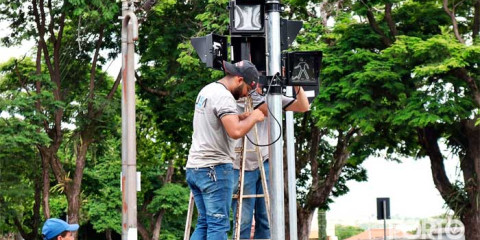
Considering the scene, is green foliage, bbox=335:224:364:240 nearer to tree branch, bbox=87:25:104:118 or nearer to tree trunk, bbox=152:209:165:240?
tree trunk, bbox=152:209:165:240

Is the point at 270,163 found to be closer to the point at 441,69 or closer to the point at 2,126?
the point at 441,69

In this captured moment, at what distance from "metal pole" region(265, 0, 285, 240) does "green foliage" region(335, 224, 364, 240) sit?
2938 centimetres

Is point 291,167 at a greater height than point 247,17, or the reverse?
point 247,17

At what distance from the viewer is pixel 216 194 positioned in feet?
23.3

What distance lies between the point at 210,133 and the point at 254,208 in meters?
1.47

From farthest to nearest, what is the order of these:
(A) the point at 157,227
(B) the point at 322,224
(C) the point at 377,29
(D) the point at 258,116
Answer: (A) the point at 157,227
(B) the point at 322,224
(C) the point at 377,29
(D) the point at 258,116

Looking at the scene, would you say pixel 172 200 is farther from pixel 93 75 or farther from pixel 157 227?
pixel 93 75

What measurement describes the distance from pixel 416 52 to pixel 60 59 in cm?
1378

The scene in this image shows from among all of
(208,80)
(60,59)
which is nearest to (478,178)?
(208,80)

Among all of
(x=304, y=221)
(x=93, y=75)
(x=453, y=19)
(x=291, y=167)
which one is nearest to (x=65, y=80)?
(x=93, y=75)

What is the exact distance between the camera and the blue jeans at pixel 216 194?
706 centimetres

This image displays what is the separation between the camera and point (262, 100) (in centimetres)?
820

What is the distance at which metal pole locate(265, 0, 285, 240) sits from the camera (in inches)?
296

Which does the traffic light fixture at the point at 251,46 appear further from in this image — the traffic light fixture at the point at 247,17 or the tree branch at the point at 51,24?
the tree branch at the point at 51,24
